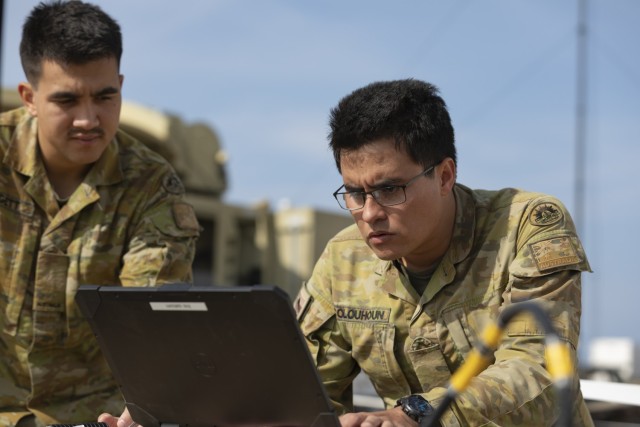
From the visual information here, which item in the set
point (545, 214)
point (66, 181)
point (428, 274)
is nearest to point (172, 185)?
point (66, 181)

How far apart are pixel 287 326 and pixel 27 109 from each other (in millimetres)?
2133

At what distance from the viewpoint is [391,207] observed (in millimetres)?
2754

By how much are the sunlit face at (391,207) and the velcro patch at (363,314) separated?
0.98 ft

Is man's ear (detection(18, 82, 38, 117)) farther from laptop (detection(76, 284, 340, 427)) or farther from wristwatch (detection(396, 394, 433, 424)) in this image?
wristwatch (detection(396, 394, 433, 424))

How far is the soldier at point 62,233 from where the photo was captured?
3.69 metres

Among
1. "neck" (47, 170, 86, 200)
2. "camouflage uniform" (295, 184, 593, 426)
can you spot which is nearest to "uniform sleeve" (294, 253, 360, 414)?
"camouflage uniform" (295, 184, 593, 426)

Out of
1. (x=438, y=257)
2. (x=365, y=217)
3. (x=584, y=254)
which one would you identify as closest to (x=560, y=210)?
(x=584, y=254)

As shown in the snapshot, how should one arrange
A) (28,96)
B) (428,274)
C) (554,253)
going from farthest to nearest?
(28,96) < (428,274) < (554,253)

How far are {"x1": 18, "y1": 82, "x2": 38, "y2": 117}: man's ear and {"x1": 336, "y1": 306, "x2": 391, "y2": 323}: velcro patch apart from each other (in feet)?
4.78

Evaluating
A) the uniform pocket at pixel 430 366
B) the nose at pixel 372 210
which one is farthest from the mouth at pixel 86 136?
the uniform pocket at pixel 430 366

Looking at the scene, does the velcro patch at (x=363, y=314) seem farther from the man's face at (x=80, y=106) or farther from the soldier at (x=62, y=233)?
the man's face at (x=80, y=106)

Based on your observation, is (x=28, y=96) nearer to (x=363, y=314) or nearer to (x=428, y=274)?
(x=363, y=314)

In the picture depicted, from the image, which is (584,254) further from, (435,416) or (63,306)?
(63,306)

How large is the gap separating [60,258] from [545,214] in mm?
1892
